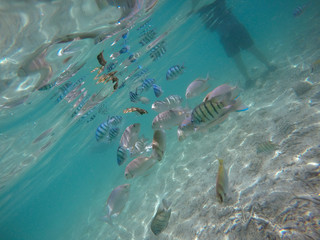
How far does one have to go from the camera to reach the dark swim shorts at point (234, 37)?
17062mm

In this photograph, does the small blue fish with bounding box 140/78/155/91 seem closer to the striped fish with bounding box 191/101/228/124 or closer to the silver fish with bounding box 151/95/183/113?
the silver fish with bounding box 151/95/183/113

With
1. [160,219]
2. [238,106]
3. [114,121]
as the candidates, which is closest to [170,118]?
[238,106]

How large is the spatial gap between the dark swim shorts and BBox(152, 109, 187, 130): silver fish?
53.0ft

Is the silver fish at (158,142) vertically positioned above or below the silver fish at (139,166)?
above

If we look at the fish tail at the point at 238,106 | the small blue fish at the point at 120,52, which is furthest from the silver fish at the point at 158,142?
the small blue fish at the point at 120,52

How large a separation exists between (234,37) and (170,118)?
16.7m

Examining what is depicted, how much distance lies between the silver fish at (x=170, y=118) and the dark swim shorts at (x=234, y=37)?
1616cm

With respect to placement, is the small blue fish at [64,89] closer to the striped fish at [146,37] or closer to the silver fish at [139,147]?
the striped fish at [146,37]

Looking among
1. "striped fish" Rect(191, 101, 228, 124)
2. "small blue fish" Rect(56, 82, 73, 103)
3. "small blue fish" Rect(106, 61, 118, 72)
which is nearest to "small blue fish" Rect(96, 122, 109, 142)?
"striped fish" Rect(191, 101, 228, 124)

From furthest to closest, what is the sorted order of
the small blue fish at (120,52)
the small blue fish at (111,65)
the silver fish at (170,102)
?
the small blue fish at (111,65), the small blue fish at (120,52), the silver fish at (170,102)

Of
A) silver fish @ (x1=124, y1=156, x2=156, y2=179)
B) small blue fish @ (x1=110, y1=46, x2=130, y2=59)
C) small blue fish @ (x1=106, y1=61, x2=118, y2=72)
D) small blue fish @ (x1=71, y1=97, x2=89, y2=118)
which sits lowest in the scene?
silver fish @ (x1=124, y1=156, x2=156, y2=179)

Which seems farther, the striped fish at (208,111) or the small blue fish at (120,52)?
the small blue fish at (120,52)

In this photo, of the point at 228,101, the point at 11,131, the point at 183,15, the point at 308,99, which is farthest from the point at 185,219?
the point at 183,15

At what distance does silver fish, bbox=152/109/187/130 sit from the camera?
4520mm
